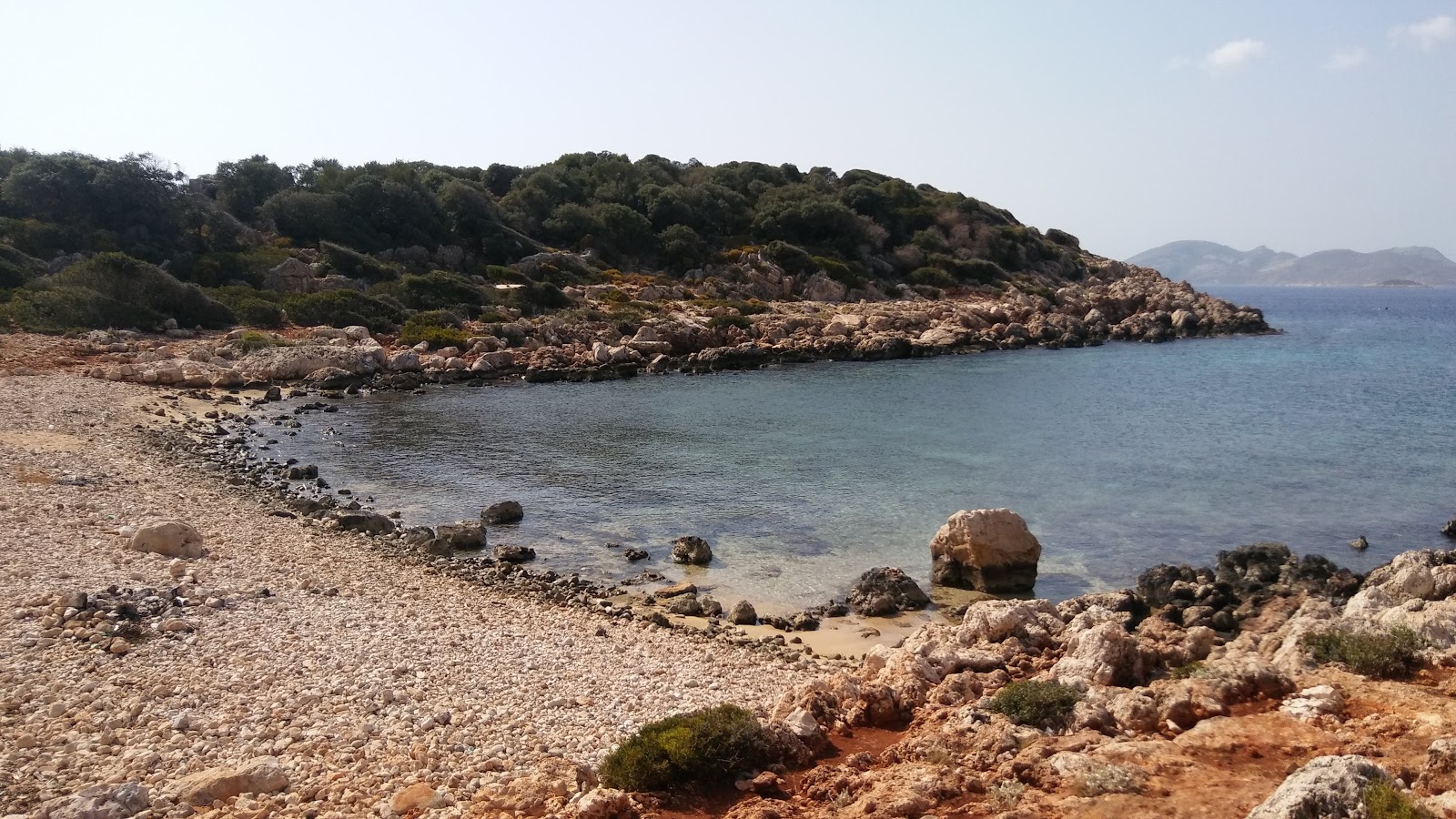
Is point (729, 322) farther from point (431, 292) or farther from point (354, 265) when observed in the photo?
point (354, 265)

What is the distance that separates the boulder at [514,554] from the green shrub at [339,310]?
35.7 metres

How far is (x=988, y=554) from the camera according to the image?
58.0 ft

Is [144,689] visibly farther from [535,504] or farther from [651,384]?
[651,384]

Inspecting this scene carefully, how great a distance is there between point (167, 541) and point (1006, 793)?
14459 mm

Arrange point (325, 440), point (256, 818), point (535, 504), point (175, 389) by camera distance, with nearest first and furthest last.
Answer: point (256, 818) < point (535, 504) < point (325, 440) < point (175, 389)

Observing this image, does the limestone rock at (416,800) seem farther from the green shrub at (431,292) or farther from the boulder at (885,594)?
the green shrub at (431,292)

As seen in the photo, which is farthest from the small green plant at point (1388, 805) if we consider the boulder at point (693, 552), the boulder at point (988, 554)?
the boulder at point (693, 552)

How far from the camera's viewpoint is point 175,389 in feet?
123

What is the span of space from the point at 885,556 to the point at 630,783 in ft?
40.7

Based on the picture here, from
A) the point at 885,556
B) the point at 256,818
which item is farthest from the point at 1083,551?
the point at 256,818

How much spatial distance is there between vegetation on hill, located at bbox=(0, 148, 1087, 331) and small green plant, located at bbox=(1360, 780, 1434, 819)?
5182 cm

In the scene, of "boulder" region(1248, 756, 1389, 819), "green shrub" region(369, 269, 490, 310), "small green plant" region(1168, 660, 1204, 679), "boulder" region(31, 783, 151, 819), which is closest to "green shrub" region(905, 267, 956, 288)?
"green shrub" region(369, 269, 490, 310)

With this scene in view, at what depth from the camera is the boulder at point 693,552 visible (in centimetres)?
1934

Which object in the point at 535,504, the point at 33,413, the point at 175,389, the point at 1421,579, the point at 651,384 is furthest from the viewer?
the point at 651,384
